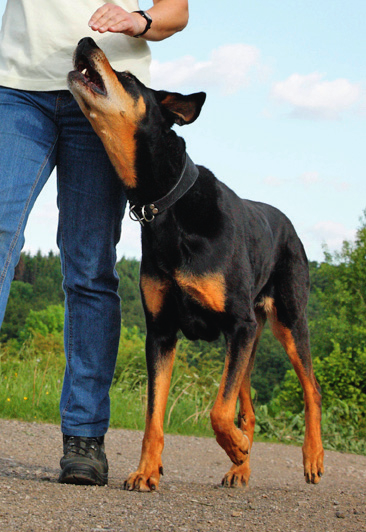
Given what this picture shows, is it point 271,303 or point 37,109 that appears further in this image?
point 271,303

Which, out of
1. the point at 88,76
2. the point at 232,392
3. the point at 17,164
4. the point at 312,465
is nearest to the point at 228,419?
the point at 232,392

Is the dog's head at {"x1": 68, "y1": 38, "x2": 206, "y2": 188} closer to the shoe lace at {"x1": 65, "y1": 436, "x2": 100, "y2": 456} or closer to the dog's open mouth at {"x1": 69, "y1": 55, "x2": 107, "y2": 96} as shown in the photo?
the dog's open mouth at {"x1": 69, "y1": 55, "x2": 107, "y2": 96}

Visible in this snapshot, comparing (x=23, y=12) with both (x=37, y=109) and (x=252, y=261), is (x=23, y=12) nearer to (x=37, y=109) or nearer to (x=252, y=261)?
(x=37, y=109)

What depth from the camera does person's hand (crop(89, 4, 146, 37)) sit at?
3191 millimetres

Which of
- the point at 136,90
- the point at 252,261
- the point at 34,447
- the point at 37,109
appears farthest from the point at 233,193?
the point at 34,447

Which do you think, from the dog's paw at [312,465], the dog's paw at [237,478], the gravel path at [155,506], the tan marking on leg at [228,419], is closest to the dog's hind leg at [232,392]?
the tan marking on leg at [228,419]

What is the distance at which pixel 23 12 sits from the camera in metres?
3.61

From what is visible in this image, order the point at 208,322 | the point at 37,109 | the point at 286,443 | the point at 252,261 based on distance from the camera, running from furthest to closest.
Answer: the point at 286,443 → the point at 252,261 → the point at 208,322 → the point at 37,109

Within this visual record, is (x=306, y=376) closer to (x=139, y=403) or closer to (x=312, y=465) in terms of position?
(x=312, y=465)

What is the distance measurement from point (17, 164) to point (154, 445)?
1.73 metres

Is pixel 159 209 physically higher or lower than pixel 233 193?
lower

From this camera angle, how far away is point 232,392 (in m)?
3.72

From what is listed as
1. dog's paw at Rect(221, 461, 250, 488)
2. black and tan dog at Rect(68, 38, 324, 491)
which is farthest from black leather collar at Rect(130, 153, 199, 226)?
dog's paw at Rect(221, 461, 250, 488)

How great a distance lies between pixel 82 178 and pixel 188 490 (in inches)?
77.2
